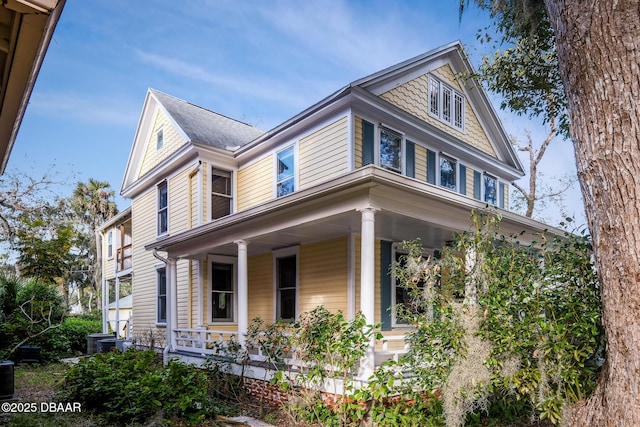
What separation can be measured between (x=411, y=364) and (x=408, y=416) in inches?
25.8

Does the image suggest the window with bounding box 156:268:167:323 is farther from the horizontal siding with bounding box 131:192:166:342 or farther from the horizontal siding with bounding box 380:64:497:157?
the horizontal siding with bounding box 380:64:497:157

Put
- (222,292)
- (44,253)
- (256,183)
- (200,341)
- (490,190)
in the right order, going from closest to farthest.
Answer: (44,253)
(200,341)
(256,183)
(222,292)
(490,190)

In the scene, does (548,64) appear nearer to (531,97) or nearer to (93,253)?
(531,97)

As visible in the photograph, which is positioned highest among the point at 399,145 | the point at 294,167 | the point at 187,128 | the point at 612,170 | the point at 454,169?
the point at 187,128

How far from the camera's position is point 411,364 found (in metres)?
5.54

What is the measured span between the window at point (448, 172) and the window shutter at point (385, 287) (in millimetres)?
3346

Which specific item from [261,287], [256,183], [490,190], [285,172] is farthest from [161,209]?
[490,190]

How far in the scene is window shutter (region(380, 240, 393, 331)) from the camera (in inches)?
369

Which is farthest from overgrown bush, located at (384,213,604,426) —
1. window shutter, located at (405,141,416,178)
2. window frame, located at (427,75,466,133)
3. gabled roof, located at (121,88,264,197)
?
gabled roof, located at (121,88,264,197)

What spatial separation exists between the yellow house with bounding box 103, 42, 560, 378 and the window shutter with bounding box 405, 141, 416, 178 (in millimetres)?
27

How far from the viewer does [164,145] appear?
1432 centimetres

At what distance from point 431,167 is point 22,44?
33.8ft

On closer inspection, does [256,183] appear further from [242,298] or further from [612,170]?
[612,170]

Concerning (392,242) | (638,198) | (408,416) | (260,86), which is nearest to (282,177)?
(392,242)
